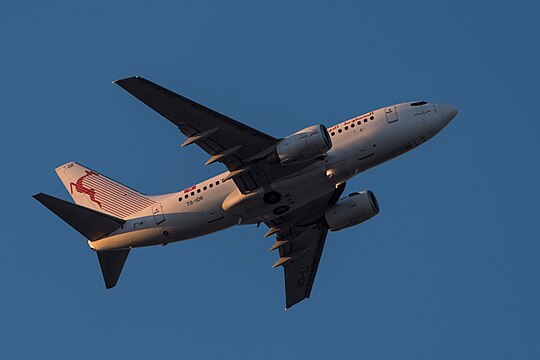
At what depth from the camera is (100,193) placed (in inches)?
2653

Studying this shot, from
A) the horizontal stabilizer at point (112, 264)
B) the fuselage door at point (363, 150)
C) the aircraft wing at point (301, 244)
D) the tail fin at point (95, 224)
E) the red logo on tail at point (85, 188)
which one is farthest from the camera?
the red logo on tail at point (85, 188)

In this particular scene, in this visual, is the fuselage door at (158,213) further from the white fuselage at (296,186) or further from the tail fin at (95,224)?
the tail fin at (95,224)

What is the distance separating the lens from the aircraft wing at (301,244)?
66250 millimetres

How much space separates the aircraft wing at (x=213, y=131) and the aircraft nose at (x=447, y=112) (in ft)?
35.8

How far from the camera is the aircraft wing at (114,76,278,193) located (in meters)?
55.3

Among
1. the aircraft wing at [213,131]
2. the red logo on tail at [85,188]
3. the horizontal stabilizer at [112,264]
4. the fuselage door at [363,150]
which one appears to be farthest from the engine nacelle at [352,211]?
the red logo on tail at [85,188]

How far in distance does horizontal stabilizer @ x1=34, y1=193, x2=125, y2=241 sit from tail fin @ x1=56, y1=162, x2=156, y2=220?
1539mm

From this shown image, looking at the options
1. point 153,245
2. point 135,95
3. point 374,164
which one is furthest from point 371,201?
Answer: point 135,95

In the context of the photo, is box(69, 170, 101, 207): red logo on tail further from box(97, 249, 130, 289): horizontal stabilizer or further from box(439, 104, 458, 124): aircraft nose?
box(439, 104, 458, 124): aircraft nose

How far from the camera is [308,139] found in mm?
57781

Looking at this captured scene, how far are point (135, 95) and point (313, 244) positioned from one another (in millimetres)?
20286

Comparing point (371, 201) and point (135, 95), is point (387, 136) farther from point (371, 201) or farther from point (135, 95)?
point (135, 95)

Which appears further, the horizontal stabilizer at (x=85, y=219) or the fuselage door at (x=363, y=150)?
the horizontal stabilizer at (x=85, y=219)

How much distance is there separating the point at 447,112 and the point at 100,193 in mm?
23803
